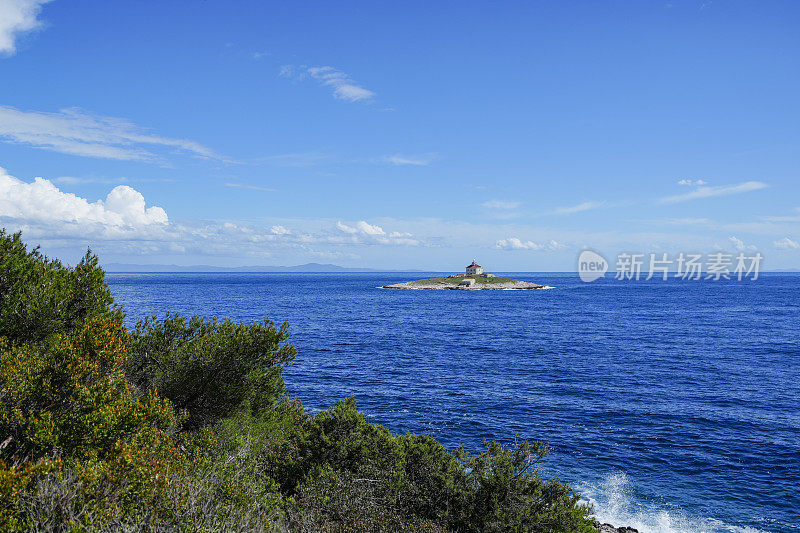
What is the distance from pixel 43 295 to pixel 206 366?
6681mm

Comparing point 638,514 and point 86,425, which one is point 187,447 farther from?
point 638,514

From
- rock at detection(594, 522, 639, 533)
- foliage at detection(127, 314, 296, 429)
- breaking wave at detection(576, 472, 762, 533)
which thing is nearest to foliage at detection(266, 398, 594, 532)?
foliage at detection(127, 314, 296, 429)

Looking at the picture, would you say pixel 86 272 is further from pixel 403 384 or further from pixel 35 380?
pixel 403 384

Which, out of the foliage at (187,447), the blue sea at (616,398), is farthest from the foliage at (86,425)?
the blue sea at (616,398)

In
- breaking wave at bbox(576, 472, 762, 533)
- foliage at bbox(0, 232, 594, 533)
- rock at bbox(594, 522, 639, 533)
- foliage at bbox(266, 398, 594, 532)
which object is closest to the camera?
foliage at bbox(0, 232, 594, 533)

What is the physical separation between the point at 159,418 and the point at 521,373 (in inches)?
1959

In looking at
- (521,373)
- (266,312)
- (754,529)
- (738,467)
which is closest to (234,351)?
(754,529)

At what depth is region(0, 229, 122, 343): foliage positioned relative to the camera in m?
18.0

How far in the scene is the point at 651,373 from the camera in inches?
2269

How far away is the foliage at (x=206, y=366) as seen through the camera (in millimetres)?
20938

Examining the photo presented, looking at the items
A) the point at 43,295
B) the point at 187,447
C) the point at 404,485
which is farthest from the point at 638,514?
the point at 43,295

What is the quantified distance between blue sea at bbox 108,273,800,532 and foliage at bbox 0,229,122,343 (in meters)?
24.9

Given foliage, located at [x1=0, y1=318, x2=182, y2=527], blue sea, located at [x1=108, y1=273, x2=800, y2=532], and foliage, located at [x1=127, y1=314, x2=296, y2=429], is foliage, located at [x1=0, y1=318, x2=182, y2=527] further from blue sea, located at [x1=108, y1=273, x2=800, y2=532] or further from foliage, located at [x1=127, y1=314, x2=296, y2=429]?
blue sea, located at [x1=108, y1=273, x2=800, y2=532]

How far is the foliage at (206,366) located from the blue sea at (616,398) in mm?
18725
